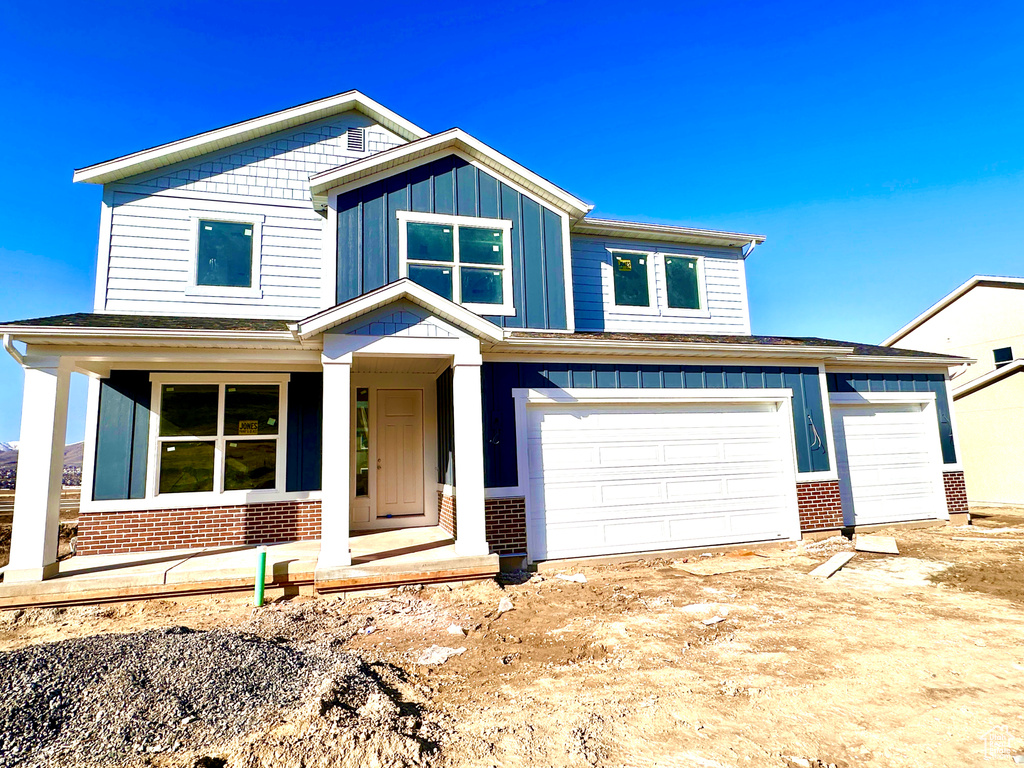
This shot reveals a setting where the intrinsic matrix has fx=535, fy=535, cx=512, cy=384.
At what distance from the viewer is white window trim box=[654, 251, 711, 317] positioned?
11.0m

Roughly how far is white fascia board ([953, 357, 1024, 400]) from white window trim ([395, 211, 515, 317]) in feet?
44.3

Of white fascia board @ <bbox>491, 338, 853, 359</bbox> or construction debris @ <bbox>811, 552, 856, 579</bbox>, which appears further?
white fascia board @ <bbox>491, 338, 853, 359</bbox>

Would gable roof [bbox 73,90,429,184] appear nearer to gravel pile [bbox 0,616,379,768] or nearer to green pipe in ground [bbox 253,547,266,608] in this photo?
green pipe in ground [bbox 253,547,266,608]

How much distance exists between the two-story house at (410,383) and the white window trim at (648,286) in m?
0.11

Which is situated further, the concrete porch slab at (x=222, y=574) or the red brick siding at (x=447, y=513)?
the red brick siding at (x=447, y=513)

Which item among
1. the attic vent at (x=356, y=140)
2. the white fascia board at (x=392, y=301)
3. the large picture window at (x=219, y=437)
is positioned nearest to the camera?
the white fascia board at (x=392, y=301)

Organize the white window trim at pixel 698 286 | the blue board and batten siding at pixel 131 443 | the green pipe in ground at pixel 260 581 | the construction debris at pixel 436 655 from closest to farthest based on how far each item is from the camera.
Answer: the construction debris at pixel 436 655 < the green pipe in ground at pixel 260 581 < the blue board and batten siding at pixel 131 443 < the white window trim at pixel 698 286

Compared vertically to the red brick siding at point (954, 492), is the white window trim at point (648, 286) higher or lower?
higher

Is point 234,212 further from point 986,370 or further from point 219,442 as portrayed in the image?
point 986,370

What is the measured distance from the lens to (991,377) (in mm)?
14250

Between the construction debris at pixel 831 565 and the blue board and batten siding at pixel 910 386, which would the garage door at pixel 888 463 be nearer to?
the blue board and batten siding at pixel 910 386

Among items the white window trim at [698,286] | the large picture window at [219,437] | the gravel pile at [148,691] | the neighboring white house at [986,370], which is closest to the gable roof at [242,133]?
the large picture window at [219,437]

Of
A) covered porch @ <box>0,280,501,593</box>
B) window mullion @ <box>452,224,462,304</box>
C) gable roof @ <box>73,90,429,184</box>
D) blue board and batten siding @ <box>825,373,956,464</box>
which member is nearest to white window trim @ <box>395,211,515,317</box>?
window mullion @ <box>452,224,462,304</box>

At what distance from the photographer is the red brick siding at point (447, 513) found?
7.61 metres
